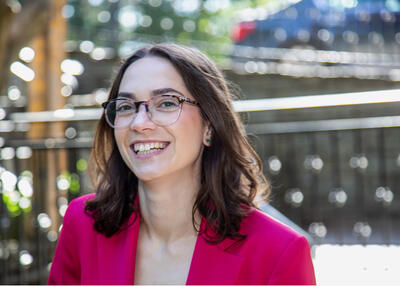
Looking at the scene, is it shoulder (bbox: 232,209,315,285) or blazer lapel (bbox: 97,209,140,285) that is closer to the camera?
shoulder (bbox: 232,209,315,285)

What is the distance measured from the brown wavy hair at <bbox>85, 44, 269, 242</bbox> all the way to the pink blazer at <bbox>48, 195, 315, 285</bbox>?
1.9 inches

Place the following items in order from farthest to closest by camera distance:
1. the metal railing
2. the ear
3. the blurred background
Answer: the metal railing, the blurred background, the ear

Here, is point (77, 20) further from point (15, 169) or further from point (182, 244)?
point (182, 244)

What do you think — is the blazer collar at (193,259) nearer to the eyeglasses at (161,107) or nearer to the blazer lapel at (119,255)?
the blazer lapel at (119,255)

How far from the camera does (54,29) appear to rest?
23.4 feet

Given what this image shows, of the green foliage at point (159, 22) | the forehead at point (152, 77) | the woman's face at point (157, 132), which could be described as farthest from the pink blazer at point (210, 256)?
the green foliage at point (159, 22)

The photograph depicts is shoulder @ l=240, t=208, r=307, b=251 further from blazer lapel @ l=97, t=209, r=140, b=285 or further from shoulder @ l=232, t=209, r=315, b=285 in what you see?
blazer lapel @ l=97, t=209, r=140, b=285

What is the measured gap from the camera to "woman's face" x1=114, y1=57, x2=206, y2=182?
229 cm

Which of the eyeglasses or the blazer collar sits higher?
the eyeglasses

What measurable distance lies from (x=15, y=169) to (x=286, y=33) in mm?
9180

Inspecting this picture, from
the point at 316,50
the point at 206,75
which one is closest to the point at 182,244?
the point at 206,75

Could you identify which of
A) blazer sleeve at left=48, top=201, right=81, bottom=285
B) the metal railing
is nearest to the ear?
blazer sleeve at left=48, top=201, right=81, bottom=285

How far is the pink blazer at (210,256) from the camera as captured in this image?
2086 millimetres

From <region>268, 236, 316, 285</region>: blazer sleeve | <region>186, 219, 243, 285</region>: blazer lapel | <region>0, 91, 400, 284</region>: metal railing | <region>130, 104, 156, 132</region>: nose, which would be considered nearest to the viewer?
<region>268, 236, 316, 285</region>: blazer sleeve
